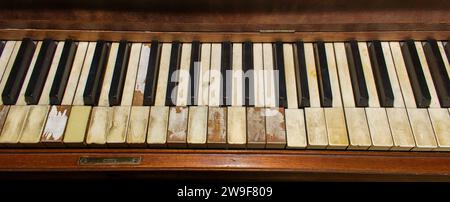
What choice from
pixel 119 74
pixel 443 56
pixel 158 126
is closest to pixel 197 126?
pixel 158 126

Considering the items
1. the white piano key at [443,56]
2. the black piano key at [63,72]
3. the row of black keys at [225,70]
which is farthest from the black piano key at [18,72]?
the white piano key at [443,56]

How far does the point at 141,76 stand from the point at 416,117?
807 mm

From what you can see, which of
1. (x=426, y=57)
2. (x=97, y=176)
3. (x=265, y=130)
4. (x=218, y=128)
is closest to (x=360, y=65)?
(x=426, y=57)

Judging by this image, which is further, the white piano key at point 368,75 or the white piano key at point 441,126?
the white piano key at point 368,75

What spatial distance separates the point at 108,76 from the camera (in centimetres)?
113

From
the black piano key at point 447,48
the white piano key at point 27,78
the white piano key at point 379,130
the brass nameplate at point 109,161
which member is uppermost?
the black piano key at point 447,48

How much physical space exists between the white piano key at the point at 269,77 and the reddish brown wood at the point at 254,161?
5.9 inches

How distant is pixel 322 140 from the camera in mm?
968

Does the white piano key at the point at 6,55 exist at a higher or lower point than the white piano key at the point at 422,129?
higher

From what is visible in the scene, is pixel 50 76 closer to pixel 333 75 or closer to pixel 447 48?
pixel 333 75

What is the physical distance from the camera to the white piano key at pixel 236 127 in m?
0.98

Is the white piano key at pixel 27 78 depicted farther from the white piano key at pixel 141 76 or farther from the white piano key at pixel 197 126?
the white piano key at pixel 197 126

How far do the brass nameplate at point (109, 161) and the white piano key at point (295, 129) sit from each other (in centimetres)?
41
